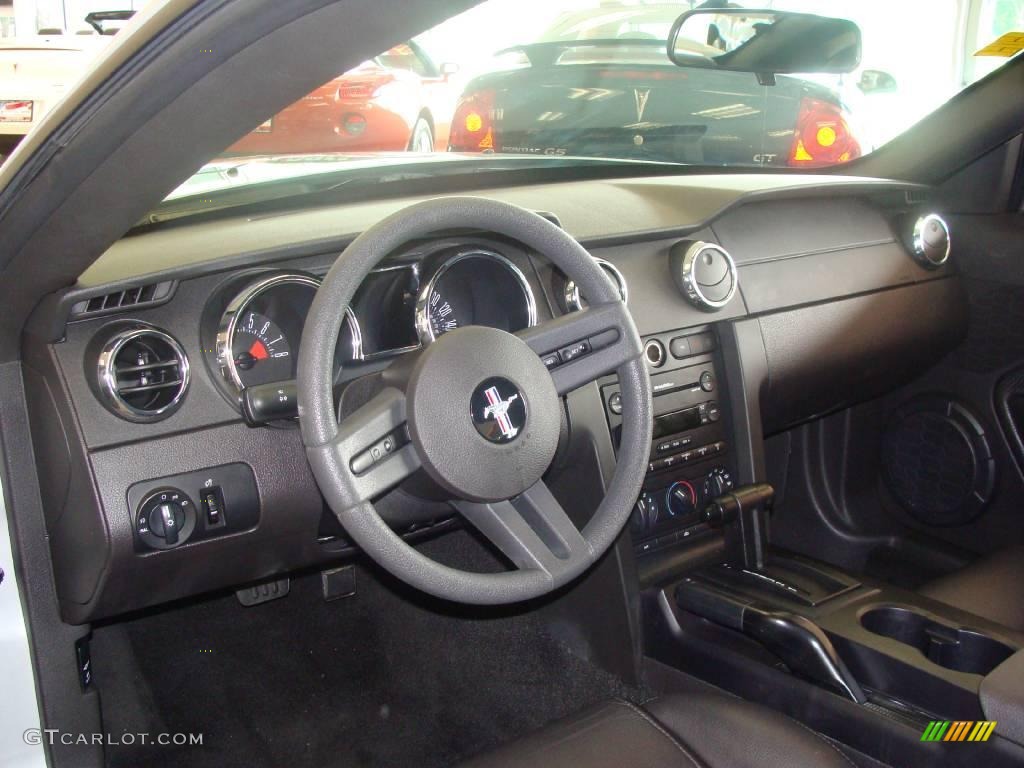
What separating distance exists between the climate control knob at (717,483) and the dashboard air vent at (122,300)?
1.28 meters

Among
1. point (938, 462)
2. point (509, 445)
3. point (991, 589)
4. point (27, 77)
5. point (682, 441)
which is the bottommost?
point (991, 589)

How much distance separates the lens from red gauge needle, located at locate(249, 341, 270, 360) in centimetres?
176

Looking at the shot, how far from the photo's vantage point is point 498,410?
1.44 meters

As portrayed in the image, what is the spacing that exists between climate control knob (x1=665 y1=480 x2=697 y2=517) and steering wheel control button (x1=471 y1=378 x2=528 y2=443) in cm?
92

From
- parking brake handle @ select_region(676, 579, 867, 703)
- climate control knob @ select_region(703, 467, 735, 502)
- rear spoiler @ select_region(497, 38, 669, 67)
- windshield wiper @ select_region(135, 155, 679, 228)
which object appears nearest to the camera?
parking brake handle @ select_region(676, 579, 867, 703)

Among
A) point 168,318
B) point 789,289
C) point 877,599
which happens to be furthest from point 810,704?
point 168,318

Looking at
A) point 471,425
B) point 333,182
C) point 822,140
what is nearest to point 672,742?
point 471,425

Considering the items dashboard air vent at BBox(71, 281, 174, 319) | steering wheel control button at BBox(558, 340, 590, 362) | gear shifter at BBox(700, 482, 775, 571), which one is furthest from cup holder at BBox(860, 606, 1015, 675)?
dashboard air vent at BBox(71, 281, 174, 319)

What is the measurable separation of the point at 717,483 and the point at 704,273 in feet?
1.61

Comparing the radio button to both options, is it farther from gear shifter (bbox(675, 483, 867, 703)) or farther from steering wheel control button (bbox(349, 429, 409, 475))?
steering wheel control button (bbox(349, 429, 409, 475))

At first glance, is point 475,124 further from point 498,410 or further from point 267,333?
point 498,410

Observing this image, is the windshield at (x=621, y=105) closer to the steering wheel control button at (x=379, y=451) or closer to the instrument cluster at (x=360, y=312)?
the instrument cluster at (x=360, y=312)

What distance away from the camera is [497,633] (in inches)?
105

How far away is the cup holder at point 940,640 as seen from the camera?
1834 mm
